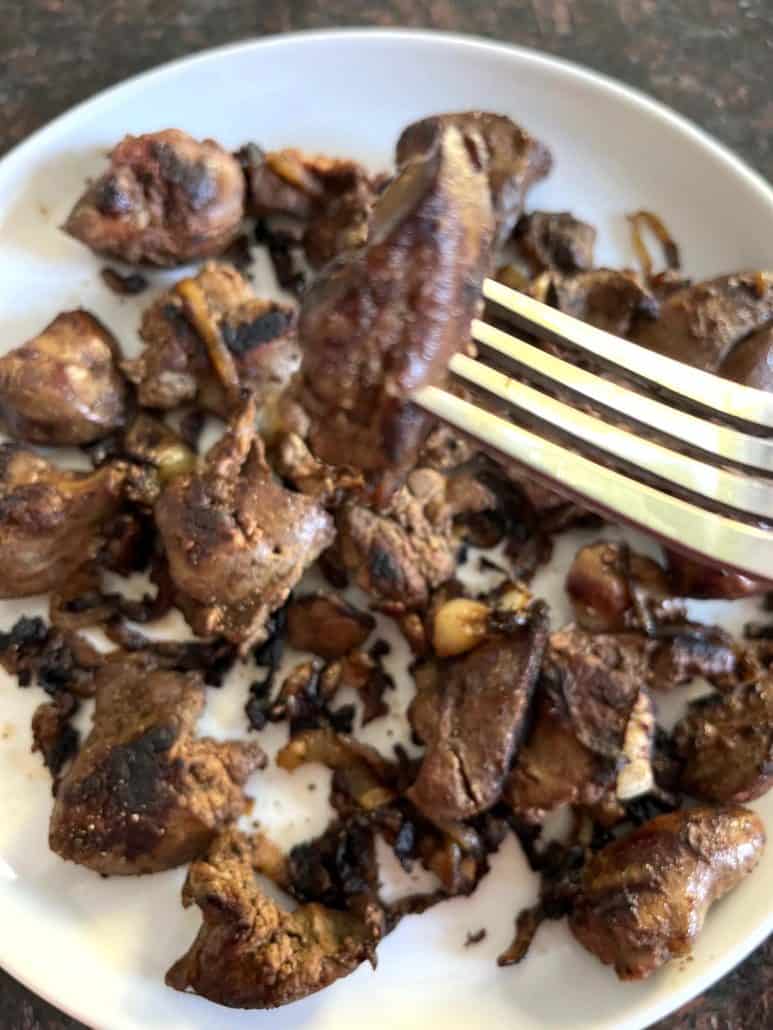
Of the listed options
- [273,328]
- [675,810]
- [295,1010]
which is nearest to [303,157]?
[273,328]

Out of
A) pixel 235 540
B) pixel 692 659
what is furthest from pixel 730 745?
pixel 235 540

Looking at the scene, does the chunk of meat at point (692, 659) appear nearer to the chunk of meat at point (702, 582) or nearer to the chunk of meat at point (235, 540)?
the chunk of meat at point (702, 582)

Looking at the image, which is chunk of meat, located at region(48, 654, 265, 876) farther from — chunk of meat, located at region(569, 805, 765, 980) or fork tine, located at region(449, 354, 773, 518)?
fork tine, located at region(449, 354, 773, 518)

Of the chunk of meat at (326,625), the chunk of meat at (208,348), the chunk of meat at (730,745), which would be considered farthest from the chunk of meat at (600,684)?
the chunk of meat at (208,348)

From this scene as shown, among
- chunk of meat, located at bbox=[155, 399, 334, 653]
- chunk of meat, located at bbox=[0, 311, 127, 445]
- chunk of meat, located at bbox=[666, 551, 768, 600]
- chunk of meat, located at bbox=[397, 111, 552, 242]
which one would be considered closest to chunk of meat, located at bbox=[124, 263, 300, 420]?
chunk of meat, located at bbox=[0, 311, 127, 445]

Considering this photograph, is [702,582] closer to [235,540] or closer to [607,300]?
[607,300]
